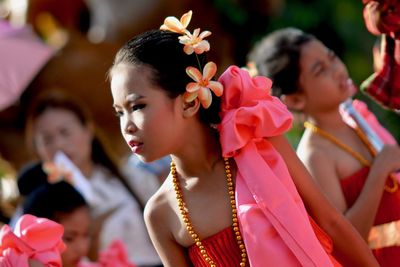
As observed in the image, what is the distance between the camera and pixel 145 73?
2.67 metres

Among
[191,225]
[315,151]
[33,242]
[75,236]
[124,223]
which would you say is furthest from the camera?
[124,223]

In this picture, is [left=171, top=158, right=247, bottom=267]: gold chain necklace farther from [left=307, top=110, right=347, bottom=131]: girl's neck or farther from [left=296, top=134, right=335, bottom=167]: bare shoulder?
[left=307, top=110, right=347, bottom=131]: girl's neck

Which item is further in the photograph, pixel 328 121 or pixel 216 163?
pixel 328 121

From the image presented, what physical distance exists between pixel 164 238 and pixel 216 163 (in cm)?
26

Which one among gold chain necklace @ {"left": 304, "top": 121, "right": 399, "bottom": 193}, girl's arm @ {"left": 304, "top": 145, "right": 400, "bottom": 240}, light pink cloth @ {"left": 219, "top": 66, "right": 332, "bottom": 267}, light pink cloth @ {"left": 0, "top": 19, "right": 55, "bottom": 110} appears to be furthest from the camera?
light pink cloth @ {"left": 0, "top": 19, "right": 55, "bottom": 110}

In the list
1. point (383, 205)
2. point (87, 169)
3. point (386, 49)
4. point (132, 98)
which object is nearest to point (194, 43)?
point (132, 98)

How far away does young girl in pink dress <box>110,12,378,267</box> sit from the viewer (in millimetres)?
2613

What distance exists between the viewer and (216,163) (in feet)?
9.10

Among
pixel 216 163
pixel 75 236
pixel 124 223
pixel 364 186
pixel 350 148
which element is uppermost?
pixel 216 163

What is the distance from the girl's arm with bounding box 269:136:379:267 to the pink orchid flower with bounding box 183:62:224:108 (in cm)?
21

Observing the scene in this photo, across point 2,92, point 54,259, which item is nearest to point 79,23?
point 2,92

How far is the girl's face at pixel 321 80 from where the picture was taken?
3.55 m

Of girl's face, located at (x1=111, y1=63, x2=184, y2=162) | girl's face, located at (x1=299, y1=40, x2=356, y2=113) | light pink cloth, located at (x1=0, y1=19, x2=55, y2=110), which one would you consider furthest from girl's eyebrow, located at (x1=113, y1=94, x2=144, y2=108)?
light pink cloth, located at (x1=0, y1=19, x2=55, y2=110)

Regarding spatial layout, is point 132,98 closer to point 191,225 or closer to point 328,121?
point 191,225
